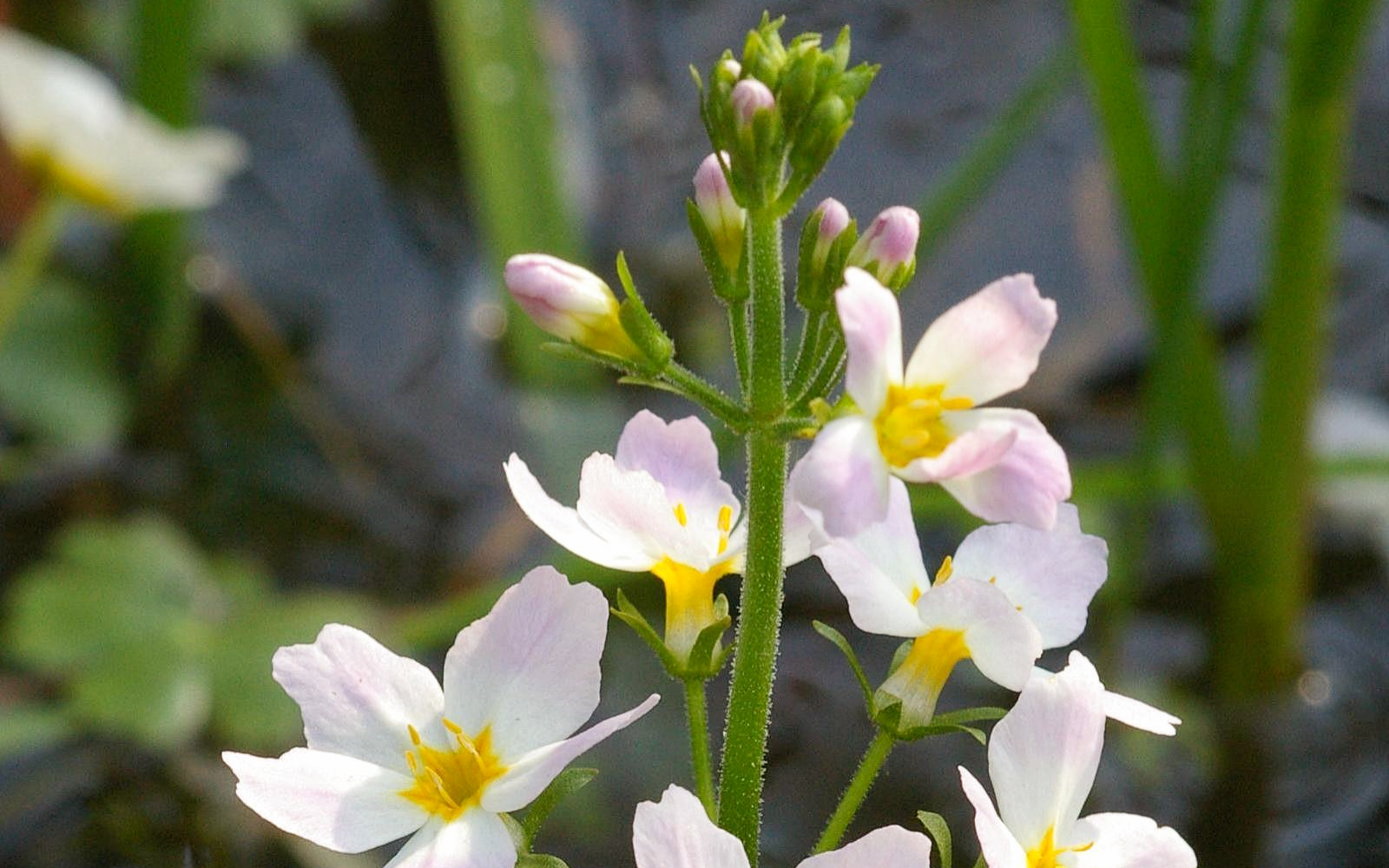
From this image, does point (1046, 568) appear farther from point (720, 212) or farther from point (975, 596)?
point (720, 212)

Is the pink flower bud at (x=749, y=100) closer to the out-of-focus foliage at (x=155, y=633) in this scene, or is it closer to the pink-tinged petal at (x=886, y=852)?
the pink-tinged petal at (x=886, y=852)

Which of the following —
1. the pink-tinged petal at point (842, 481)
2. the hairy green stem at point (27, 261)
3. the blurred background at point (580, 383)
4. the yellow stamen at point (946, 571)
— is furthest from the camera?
the hairy green stem at point (27, 261)

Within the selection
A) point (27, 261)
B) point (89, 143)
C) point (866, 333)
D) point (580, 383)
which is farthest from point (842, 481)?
point (27, 261)

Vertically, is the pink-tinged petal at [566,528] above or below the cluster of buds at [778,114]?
below

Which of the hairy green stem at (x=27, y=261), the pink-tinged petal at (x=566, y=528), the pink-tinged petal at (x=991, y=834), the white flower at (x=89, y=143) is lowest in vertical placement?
the hairy green stem at (x=27, y=261)

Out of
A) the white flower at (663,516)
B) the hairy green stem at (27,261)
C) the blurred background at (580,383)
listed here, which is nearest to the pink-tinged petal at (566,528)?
the white flower at (663,516)

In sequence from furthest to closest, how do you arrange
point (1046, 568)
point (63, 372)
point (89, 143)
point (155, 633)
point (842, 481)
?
point (63, 372)
point (89, 143)
point (155, 633)
point (1046, 568)
point (842, 481)

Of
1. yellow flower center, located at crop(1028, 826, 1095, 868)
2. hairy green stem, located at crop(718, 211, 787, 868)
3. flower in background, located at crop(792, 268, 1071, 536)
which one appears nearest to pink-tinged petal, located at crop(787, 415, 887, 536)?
flower in background, located at crop(792, 268, 1071, 536)
